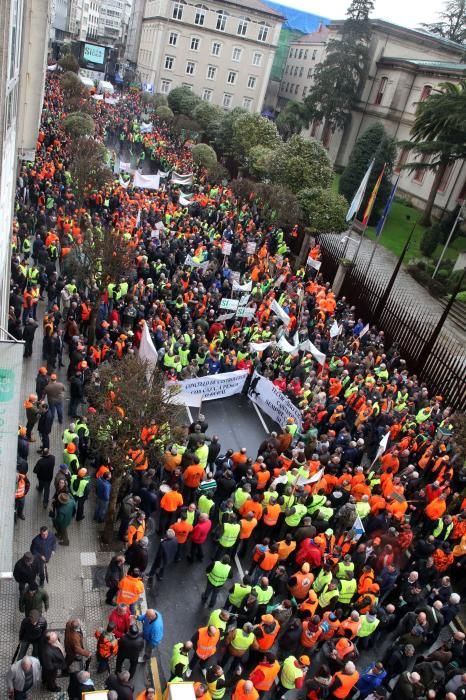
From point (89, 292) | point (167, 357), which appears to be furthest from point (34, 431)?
point (89, 292)

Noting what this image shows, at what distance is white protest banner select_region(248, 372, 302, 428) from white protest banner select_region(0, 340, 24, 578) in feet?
27.6

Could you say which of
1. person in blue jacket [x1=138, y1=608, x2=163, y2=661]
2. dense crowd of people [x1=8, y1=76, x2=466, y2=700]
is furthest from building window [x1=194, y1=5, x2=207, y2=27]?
person in blue jacket [x1=138, y1=608, x2=163, y2=661]

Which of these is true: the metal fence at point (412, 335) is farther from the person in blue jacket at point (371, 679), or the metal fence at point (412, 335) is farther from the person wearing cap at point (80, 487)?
the person wearing cap at point (80, 487)

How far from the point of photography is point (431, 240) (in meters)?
36.1

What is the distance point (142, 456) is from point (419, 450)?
312 inches

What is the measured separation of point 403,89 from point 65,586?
5279 centimetres

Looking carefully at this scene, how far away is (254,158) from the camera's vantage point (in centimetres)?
3772

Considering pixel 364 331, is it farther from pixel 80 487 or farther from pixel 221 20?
pixel 221 20

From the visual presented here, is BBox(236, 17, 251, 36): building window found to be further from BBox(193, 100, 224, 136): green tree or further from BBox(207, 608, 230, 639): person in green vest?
BBox(207, 608, 230, 639): person in green vest

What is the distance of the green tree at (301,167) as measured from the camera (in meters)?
30.2

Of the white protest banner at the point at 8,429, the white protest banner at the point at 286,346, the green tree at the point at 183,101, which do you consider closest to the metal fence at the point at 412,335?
the white protest banner at the point at 286,346

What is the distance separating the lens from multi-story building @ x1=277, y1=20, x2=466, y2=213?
44688 mm

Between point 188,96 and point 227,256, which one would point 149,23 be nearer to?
point 188,96

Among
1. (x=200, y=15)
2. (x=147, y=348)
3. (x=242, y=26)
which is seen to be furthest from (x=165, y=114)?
(x=147, y=348)
